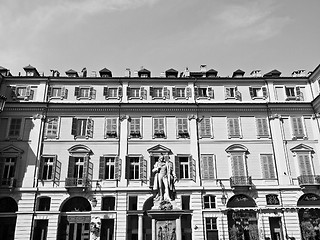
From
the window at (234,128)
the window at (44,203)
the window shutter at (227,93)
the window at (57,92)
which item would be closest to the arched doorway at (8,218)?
the window at (44,203)

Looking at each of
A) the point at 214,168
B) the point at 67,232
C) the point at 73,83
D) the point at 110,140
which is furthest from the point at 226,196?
the point at 73,83

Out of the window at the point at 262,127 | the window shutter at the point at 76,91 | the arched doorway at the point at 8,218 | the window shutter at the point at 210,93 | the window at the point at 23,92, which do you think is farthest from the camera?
the window shutter at the point at 210,93

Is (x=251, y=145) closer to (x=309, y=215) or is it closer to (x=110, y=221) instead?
(x=309, y=215)

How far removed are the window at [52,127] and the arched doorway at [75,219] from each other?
21.3ft

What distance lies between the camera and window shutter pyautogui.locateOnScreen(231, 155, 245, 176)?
3056cm

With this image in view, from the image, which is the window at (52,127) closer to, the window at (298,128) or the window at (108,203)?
the window at (108,203)

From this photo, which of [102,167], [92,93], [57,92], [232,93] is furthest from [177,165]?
[57,92]

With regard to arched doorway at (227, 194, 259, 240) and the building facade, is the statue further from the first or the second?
arched doorway at (227, 194, 259, 240)

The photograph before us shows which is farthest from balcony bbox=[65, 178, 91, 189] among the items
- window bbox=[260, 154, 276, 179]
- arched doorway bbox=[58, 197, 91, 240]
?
window bbox=[260, 154, 276, 179]

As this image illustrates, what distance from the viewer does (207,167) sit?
3073 cm

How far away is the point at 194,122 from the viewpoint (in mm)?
32375

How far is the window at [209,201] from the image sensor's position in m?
29.6

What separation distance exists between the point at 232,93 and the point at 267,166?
27.3ft

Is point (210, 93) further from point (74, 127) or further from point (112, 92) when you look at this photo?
point (74, 127)
